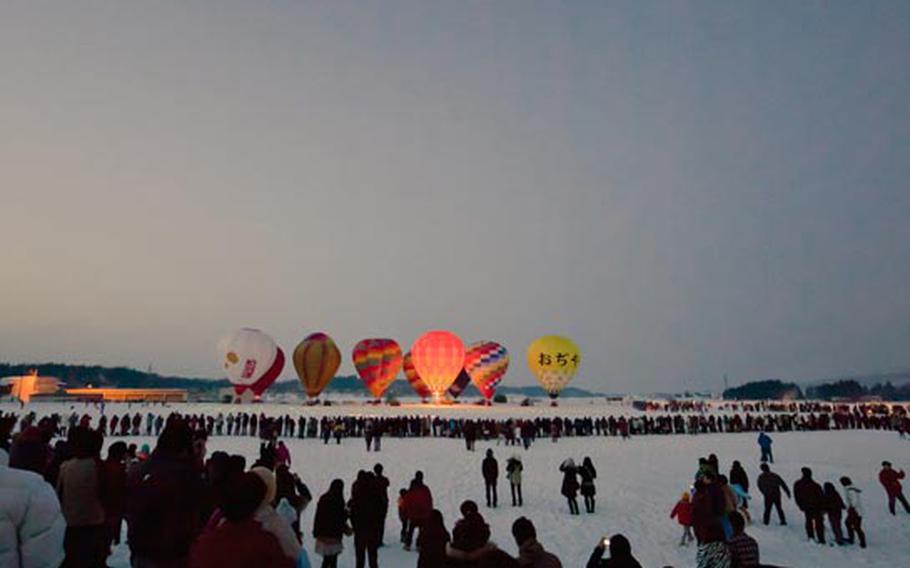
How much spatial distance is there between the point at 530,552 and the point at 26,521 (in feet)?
11.9

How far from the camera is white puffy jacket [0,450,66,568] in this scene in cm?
286

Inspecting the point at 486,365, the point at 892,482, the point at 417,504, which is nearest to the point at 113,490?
the point at 417,504

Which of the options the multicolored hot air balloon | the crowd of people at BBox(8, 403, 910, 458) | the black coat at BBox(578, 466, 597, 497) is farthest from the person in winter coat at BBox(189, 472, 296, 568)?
the multicolored hot air balloon

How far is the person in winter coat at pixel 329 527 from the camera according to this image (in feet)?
25.0

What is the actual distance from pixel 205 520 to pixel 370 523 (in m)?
2.83

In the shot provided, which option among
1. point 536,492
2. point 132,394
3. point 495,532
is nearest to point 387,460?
point 536,492

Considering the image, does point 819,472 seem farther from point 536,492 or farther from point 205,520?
point 205,520

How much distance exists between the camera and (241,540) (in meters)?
2.99

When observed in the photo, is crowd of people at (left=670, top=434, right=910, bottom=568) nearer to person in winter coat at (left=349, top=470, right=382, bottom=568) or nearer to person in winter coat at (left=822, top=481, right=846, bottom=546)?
person in winter coat at (left=822, top=481, right=846, bottom=546)

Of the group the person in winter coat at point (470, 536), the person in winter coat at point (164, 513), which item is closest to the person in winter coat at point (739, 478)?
the person in winter coat at point (470, 536)

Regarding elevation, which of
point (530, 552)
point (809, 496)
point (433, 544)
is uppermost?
point (530, 552)

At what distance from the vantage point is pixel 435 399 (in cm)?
6362

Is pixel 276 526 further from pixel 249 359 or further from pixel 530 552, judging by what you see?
pixel 249 359

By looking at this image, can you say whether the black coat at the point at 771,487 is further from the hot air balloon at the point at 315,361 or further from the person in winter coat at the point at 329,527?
the hot air balloon at the point at 315,361
